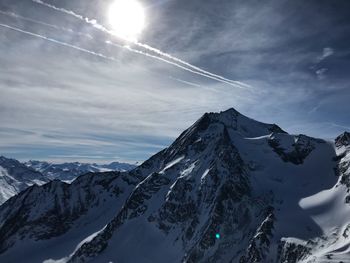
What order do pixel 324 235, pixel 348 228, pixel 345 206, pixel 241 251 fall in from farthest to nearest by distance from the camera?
pixel 241 251
pixel 345 206
pixel 324 235
pixel 348 228

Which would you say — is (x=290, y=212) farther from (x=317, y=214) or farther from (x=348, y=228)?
(x=348, y=228)

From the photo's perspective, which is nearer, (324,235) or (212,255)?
(324,235)

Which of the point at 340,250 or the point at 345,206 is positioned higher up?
the point at 345,206

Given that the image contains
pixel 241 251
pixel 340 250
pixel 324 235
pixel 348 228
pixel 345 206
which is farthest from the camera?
pixel 241 251

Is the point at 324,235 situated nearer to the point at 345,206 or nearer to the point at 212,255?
the point at 345,206

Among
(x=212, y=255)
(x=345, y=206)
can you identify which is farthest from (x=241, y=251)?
(x=345, y=206)

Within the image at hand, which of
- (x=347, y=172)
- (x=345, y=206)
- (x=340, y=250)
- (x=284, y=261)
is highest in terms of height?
(x=347, y=172)

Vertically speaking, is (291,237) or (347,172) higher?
(347,172)

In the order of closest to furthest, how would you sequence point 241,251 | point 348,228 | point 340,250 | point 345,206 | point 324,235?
point 340,250
point 348,228
point 324,235
point 345,206
point 241,251

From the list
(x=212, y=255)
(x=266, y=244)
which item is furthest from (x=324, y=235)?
(x=212, y=255)
